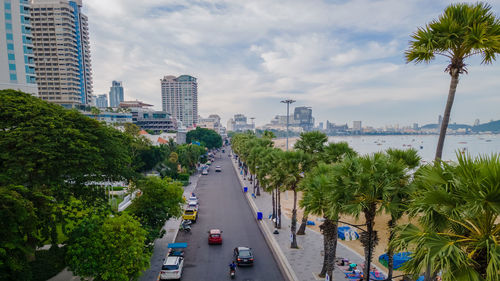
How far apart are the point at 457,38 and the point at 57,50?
12069 centimetres

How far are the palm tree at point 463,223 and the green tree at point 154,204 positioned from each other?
1415cm

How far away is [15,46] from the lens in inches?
1470

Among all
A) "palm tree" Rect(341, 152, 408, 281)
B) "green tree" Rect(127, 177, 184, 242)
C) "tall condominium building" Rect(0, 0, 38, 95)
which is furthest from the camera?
"tall condominium building" Rect(0, 0, 38, 95)

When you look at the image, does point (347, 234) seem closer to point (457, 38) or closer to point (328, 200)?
point (328, 200)

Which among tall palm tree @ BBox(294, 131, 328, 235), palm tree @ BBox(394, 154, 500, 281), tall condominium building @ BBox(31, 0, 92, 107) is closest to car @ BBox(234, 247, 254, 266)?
tall palm tree @ BBox(294, 131, 328, 235)

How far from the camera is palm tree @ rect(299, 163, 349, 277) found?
9438 millimetres

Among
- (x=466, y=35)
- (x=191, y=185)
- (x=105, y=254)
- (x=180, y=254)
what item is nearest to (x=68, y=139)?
(x=105, y=254)

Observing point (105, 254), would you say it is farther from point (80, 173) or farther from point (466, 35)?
point (466, 35)

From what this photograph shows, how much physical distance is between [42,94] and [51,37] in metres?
21.1

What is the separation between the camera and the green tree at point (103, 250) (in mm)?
10461

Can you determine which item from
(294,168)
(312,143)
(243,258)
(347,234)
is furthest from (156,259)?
(347,234)

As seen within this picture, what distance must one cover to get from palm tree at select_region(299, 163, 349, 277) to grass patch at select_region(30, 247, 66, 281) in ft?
40.5

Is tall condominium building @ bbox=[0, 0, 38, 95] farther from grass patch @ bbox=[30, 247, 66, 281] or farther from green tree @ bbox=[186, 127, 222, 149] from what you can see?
green tree @ bbox=[186, 127, 222, 149]

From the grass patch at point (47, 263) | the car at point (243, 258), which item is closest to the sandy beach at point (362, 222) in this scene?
the car at point (243, 258)
